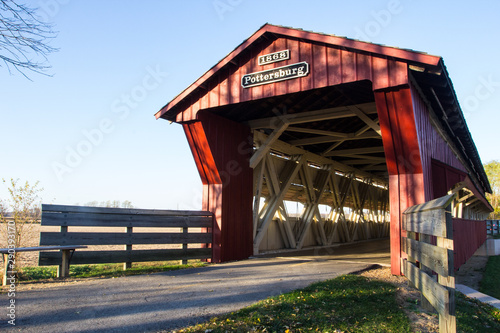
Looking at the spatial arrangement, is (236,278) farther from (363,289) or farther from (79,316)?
(79,316)

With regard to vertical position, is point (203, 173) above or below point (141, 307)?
above

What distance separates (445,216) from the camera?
3107 millimetres

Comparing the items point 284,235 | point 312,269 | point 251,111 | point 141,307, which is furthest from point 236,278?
point 284,235

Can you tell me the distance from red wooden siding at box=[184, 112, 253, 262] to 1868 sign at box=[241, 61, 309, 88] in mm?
1414

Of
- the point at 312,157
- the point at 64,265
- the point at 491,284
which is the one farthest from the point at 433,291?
the point at 312,157

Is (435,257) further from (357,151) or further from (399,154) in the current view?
(357,151)

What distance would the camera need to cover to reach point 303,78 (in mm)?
7387

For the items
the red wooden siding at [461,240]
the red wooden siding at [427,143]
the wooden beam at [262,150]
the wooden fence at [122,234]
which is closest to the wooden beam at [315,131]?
the wooden beam at [262,150]

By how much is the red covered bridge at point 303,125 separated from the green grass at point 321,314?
Result: 2557 millimetres

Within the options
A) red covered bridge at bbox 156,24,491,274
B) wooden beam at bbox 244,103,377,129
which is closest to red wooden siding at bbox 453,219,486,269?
red covered bridge at bbox 156,24,491,274

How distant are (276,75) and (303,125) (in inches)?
140

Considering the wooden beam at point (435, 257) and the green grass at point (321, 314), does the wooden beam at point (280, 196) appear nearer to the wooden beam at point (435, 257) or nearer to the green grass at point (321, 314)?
the green grass at point (321, 314)

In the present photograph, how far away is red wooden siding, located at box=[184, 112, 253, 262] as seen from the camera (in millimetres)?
8758

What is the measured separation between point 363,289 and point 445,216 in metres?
2.42
